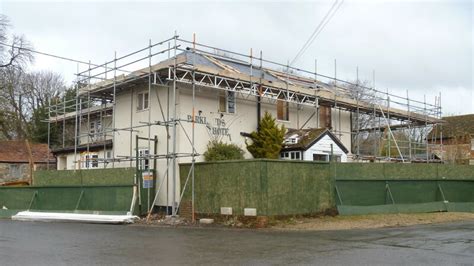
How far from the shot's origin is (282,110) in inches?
1080

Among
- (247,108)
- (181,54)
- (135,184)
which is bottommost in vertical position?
(135,184)

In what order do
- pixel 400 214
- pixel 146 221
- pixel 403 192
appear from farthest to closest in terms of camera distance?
pixel 403 192 < pixel 400 214 < pixel 146 221

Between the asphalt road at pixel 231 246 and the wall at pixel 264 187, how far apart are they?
183 cm

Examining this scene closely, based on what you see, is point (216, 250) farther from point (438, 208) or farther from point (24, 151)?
point (24, 151)

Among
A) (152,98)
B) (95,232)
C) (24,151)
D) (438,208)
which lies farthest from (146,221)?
(24,151)

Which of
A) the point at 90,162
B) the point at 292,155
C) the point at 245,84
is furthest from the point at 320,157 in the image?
the point at 90,162

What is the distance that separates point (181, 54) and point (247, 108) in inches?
180

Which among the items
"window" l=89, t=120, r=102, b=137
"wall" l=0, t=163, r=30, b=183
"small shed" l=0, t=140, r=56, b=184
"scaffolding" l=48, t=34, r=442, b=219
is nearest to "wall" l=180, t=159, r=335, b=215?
"scaffolding" l=48, t=34, r=442, b=219

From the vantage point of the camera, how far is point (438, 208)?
24078 millimetres

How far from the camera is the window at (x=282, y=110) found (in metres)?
27.3

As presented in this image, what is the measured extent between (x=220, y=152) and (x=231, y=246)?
389 inches

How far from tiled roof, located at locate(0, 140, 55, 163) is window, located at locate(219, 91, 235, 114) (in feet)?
68.7

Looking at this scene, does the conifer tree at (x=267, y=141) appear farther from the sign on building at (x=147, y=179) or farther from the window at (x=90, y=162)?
the window at (x=90, y=162)

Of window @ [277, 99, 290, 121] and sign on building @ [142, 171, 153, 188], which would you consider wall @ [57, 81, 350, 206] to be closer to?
window @ [277, 99, 290, 121]
